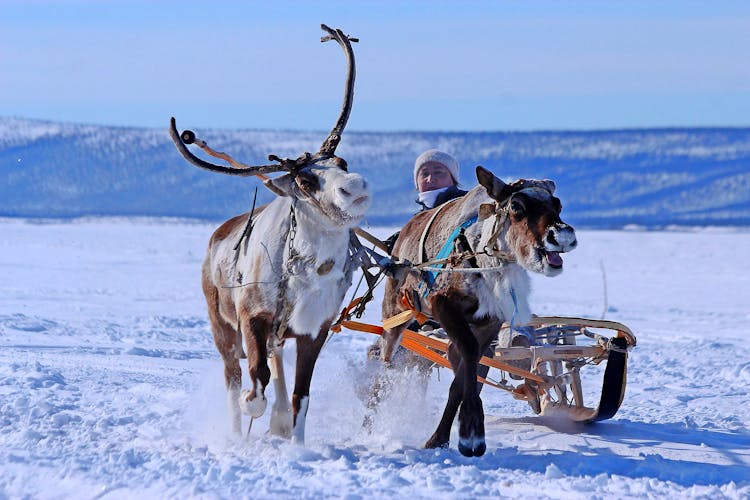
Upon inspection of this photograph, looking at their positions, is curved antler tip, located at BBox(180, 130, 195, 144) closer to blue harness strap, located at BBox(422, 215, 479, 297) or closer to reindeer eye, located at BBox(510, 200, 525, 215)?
blue harness strap, located at BBox(422, 215, 479, 297)

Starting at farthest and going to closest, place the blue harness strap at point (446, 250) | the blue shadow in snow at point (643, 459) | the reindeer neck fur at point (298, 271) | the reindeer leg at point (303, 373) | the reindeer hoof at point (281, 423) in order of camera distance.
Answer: the blue harness strap at point (446, 250) → the reindeer hoof at point (281, 423) → the reindeer leg at point (303, 373) → the reindeer neck fur at point (298, 271) → the blue shadow in snow at point (643, 459)

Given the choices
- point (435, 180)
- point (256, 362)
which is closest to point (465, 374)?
point (256, 362)

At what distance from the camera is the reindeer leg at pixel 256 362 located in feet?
23.1

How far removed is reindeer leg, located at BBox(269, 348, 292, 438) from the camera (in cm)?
752

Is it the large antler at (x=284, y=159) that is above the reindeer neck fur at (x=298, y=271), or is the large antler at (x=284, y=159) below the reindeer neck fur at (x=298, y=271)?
above

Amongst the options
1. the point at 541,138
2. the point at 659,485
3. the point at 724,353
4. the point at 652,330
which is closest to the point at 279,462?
the point at 659,485

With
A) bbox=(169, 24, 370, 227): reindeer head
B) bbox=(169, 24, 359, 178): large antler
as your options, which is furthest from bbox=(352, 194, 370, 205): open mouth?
bbox=(169, 24, 359, 178): large antler

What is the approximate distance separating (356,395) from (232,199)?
66.2m

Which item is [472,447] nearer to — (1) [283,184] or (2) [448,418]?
(2) [448,418]

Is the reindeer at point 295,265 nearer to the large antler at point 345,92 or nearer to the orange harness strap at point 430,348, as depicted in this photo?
the large antler at point 345,92

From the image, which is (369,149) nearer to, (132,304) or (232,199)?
(232,199)

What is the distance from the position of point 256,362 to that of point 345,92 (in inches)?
71.1

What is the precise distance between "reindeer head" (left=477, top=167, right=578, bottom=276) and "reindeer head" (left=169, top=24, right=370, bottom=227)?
776mm

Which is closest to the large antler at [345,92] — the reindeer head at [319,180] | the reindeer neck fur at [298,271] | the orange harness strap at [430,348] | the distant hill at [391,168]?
the reindeer head at [319,180]
